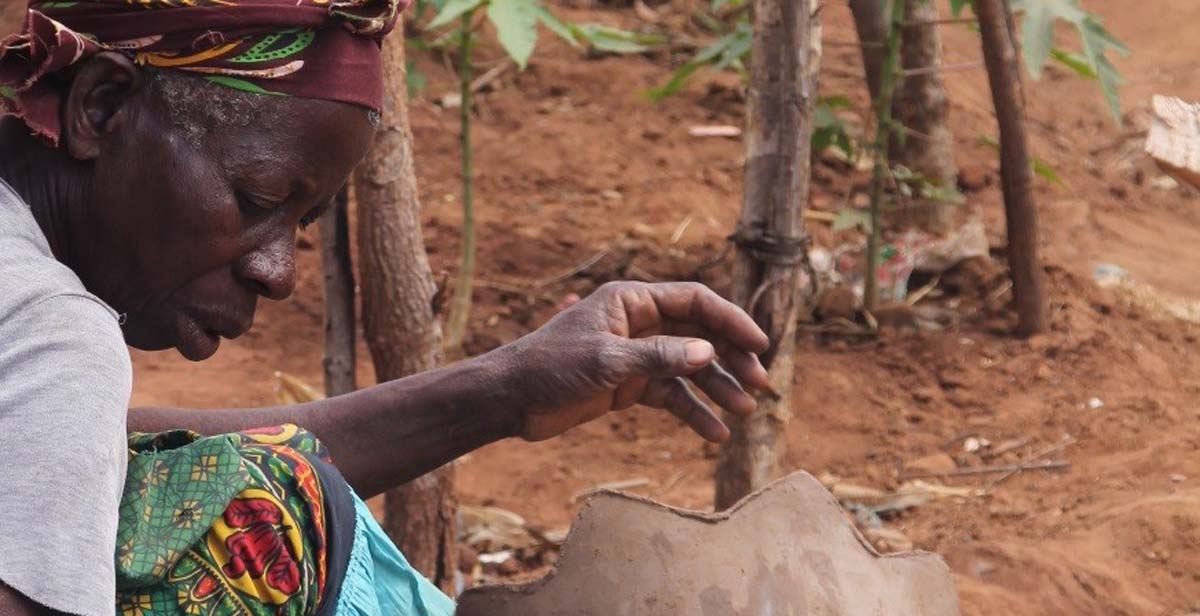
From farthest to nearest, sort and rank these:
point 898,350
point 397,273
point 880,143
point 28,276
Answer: point 898,350 → point 880,143 → point 397,273 → point 28,276

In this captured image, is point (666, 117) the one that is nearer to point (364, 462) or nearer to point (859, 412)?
point (859, 412)

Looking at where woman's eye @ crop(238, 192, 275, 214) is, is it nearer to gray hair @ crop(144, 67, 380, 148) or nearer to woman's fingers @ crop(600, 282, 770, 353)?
gray hair @ crop(144, 67, 380, 148)

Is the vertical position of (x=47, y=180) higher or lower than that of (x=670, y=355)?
higher

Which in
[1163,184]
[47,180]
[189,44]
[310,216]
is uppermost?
[189,44]

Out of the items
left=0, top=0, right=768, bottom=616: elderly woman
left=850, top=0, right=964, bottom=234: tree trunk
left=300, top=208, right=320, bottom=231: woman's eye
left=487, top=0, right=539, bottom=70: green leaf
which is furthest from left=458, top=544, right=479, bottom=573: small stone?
left=850, top=0, right=964, bottom=234: tree trunk

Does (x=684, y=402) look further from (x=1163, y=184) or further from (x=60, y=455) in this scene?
(x=1163, y=184)

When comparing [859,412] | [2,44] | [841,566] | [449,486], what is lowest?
[859,412]

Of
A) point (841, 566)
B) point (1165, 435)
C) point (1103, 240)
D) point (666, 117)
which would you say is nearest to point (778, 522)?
point (841, 566)

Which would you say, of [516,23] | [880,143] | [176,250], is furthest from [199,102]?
[880,143]

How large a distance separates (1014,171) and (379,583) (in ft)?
10.3

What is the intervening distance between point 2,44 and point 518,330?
134 inches

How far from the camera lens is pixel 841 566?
2.14m

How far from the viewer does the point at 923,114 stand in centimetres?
529

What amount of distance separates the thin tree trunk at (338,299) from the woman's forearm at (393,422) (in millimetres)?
733
